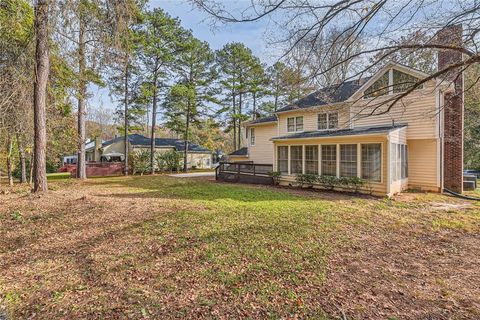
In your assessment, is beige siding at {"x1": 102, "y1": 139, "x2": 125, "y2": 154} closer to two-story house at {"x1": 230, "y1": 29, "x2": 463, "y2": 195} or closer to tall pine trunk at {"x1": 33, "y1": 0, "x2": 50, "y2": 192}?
tall pine trunk at {"x1": 33, "y1": 0, "x2": 50, "y2": 192}

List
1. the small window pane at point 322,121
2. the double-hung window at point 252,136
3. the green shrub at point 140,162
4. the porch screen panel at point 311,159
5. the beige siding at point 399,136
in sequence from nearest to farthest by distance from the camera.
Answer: the beige siding at point 399,136, the porch screen panel at point 311,159, the small window pane at point 322,121, the double-hung window at point 252,136, the green shrub at point 140,162

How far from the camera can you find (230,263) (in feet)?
A: 13.3

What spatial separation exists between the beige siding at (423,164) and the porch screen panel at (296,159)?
5.02 meters

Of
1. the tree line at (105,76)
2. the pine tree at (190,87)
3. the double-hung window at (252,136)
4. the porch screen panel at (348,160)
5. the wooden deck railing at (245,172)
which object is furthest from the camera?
the pine tree at (190,87)

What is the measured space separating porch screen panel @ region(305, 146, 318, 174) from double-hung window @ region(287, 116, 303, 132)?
2637 millimetres

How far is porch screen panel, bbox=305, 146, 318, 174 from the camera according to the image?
1280cm

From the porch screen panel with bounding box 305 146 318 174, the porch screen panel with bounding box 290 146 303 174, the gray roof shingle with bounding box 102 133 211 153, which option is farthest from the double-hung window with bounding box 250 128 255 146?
the gray roof shingle with bounding box 102 133 211 153

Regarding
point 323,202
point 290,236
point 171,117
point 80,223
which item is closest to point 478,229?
point 323,202

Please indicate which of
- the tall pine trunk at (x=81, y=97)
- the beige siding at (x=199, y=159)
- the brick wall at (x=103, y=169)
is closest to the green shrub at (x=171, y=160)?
the beige siding at (x=199, y=159)

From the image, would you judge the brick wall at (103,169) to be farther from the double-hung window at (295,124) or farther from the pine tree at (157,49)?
the double-hung window at (295,124)

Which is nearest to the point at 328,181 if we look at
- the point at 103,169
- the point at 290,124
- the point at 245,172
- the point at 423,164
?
the point at 423,164

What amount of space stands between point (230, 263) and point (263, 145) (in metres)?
14.9

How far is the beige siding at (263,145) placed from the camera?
18.0 meters

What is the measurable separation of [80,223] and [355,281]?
5.63 metres
